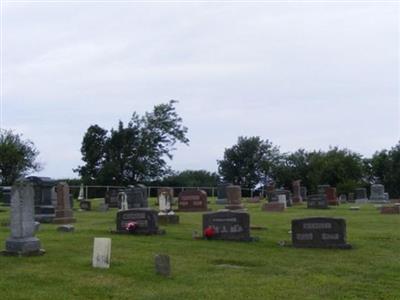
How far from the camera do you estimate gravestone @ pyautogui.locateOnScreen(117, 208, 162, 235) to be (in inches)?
649

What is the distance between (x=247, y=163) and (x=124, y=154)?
20.3 meters

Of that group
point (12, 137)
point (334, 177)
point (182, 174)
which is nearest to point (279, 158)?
point (182, 174)

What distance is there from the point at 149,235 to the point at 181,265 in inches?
206

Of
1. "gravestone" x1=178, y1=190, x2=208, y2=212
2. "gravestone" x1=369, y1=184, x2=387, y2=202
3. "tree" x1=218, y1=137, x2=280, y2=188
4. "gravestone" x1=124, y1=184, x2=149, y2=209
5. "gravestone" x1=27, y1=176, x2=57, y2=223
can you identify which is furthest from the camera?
"tree" x1=218, y1=137, x2=280, y2=188

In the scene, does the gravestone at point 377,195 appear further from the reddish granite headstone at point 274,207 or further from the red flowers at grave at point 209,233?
the red flowers at grave at point 209,233

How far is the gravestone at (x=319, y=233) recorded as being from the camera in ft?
46.8

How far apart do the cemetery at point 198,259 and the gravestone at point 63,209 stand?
15.6ft

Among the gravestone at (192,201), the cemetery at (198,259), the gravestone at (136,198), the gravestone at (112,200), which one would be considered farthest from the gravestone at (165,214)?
the gravestone at (112,200)

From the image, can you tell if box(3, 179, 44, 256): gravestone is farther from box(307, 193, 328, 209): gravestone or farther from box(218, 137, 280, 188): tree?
box(218, 137, 280, 188): tree

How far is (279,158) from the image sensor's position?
279 ft

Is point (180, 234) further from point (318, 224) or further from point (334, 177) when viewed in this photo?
point (334, 177)

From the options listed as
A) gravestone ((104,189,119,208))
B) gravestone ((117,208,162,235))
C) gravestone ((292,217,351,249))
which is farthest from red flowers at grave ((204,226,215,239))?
gravestone ((104,189,119,208))

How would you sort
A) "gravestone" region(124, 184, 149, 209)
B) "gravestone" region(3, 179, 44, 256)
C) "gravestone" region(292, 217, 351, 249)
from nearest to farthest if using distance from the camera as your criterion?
"gravestone" region(3, 179, 44, 256), "gravestone" region(292, 217, 351, 249), "gravestone" region(124, 184, 149, 209)

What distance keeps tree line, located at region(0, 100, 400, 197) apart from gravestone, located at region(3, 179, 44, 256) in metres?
46.1
